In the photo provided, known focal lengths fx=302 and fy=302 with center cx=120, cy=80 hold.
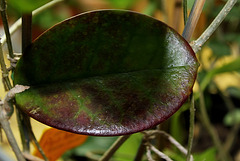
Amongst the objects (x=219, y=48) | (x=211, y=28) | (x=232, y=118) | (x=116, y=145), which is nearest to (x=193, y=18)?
(x=211, y=28)

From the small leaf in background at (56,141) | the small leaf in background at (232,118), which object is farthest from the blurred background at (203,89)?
the small leaf in background at (56,141)

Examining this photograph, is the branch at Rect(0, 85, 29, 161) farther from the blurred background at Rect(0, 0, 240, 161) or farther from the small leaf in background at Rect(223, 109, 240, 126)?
the small leaf in background at Rect(223, 109, 240, 126)

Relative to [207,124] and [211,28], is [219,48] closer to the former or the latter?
[207,124]

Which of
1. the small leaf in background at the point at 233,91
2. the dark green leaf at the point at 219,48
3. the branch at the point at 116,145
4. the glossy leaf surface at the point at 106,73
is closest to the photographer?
the glossy leaf surface at the point at 106,73

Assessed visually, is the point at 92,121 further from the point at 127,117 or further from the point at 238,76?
the point at 238,76

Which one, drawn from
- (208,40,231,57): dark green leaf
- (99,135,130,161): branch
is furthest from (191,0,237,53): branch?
(208,40,231,57): dark green leaf

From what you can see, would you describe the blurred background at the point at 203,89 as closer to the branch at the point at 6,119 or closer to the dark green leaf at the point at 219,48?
the dark green leaf at the point at 219,48
